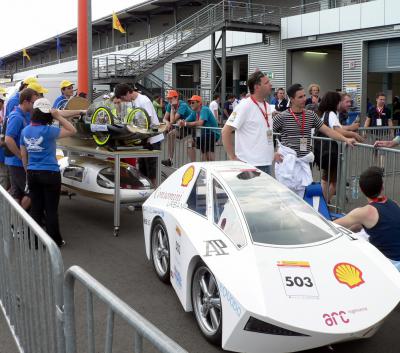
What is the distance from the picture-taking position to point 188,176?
197 inches

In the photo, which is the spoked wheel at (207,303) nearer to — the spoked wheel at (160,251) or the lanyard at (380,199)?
the spoked wheel at (160,251)

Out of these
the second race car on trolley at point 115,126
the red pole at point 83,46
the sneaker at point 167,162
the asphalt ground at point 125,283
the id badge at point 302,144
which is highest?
the red pole at point 83,46

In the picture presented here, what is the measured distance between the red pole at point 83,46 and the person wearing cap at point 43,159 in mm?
6082

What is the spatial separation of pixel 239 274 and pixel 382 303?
0.99m

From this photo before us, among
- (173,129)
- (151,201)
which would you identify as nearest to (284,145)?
(151,201)

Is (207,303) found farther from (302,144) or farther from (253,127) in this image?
(302,144)

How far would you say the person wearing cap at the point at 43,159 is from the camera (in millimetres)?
6020

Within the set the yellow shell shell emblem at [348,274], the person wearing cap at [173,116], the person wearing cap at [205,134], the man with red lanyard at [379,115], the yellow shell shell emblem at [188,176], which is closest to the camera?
the yellow shell shell emblem at [348,274]

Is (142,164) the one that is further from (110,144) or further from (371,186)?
(371,186)

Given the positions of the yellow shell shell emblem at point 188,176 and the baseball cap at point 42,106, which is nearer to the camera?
the yellow shell shell emblem at point 188,176

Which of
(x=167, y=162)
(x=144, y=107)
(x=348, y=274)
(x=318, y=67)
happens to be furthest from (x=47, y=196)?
(x=318, y=67)

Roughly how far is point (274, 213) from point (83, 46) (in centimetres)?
902

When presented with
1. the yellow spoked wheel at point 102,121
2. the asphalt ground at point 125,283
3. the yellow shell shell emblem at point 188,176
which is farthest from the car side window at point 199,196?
the yellow spoked wheel at point 102,121

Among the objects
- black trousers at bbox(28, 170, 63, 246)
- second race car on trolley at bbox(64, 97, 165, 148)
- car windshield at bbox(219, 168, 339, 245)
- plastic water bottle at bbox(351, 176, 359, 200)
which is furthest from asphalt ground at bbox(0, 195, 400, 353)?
plastic water bottle at bbox(351, 176, 359, 200)
